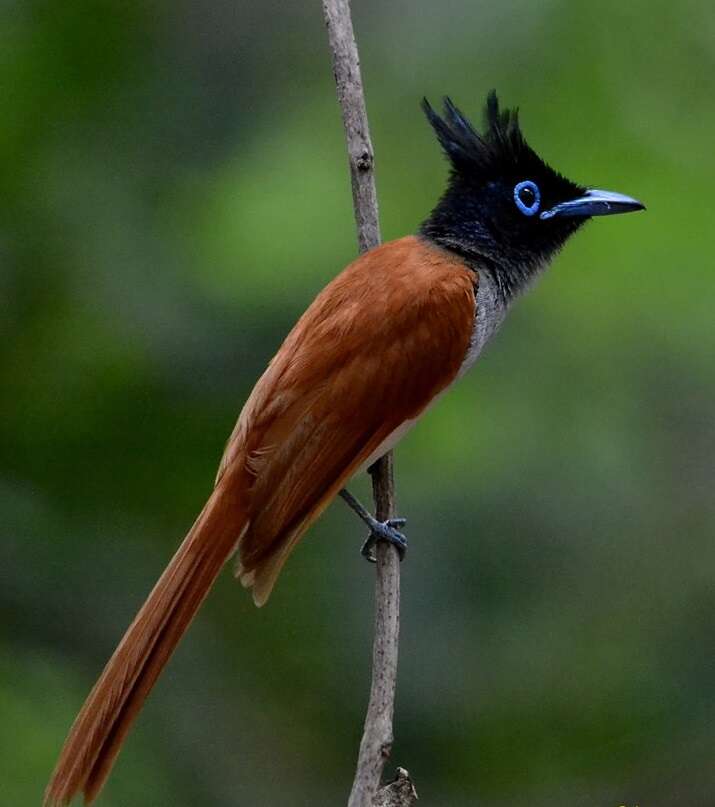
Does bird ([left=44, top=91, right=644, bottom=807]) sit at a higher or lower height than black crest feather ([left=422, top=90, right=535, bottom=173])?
lower

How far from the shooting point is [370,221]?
3.94 m

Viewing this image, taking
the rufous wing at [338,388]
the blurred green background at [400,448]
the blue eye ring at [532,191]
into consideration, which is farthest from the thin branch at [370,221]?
the blue eye ring at [532,191]

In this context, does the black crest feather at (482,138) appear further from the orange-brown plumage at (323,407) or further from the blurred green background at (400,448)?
the orange-brown plumage at (323,407)

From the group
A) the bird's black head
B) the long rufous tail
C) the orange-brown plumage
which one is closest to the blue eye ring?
the bird's black head

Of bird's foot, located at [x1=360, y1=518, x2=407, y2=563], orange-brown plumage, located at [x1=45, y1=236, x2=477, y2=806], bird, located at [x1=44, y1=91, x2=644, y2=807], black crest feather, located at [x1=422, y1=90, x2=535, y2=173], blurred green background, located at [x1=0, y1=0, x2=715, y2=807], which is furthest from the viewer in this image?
black crest feather, located at [x1=422, y1=90, x2=535, y2=173]

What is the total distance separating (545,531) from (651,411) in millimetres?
541

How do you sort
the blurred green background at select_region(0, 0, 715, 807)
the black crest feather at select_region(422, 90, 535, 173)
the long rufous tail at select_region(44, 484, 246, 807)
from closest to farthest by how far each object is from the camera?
the long rufous tail at select_region(44, 484, 246, 807), the blurred green background at select_region(0, 0, 715, 807), the black crest feather at select_region(422, 90, 535, 173)

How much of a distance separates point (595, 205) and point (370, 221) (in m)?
0.64

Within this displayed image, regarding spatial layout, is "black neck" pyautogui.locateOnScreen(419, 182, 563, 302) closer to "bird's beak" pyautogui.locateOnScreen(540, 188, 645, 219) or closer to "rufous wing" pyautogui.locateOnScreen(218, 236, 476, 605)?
"bird's beak" pyautogui.locateOnScreen(540, 188, 645, 219)

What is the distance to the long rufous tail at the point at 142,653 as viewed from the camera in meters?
3.35

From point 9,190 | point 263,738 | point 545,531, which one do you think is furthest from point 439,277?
point 263,738

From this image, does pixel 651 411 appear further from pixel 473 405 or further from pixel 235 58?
pixel 235 58

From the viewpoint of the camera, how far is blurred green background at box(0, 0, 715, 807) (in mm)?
4035

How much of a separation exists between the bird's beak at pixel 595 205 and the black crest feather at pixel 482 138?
178mm
